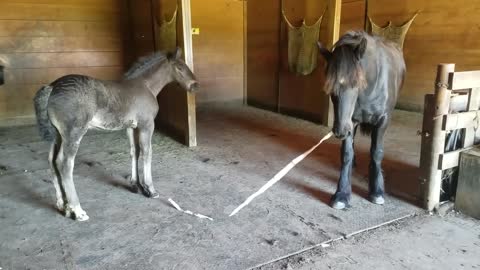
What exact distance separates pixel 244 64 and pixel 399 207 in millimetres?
5012

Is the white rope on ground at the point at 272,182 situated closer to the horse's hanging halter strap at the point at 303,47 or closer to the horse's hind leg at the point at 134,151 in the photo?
the horse's hind leg at the point at 134,151

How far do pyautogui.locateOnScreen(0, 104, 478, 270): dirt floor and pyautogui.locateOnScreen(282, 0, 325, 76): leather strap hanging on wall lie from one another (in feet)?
4.38

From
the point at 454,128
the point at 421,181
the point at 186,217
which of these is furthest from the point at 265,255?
the point at 454,128

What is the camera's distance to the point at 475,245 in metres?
2.04

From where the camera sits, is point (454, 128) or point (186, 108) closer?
point (454, 128)

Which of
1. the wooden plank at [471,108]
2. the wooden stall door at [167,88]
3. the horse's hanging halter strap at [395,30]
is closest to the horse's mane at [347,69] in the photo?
the wooden plank at [471,108]

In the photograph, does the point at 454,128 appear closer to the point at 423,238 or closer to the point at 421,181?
the point at 421,181

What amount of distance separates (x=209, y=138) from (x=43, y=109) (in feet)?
8.16

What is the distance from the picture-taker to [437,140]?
7.89 ft

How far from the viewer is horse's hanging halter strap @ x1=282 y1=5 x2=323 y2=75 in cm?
503

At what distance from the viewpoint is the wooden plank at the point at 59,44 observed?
16.8ft

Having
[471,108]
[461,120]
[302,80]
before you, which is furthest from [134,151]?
[302,80]

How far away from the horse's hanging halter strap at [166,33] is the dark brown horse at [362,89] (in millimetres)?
2190

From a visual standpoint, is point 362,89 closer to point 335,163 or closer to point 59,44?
point 335,163
